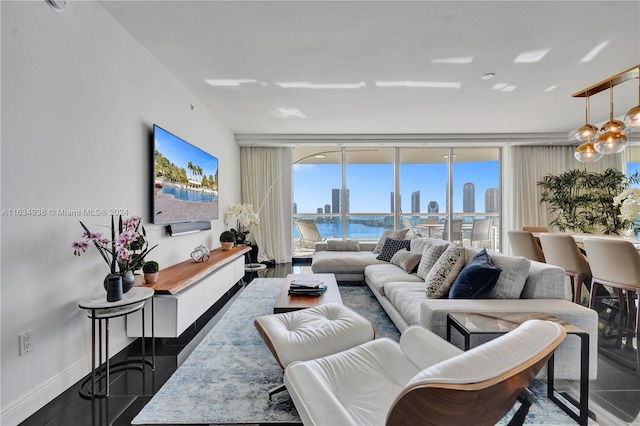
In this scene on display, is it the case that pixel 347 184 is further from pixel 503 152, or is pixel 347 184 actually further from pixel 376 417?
pixel 376 417

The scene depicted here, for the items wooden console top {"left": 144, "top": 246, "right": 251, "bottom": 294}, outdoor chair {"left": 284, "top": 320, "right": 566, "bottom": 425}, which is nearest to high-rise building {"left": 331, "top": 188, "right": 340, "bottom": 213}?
wooden console top {"left": 144, "top": 246, "right": 251, "bottom": 294}

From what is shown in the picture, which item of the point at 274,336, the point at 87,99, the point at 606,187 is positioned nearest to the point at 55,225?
the point at 87,99

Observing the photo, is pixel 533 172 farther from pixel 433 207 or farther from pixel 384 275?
pixel 384 275

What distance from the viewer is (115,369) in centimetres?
209

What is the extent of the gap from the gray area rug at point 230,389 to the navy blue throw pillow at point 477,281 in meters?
0.63

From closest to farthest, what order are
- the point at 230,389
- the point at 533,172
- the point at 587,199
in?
the point at 230,389
the point at 587,199
the point at 533,172

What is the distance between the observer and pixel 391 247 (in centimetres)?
425

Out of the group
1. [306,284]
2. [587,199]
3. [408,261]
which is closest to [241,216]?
[306,284]

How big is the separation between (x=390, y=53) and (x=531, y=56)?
1373mm

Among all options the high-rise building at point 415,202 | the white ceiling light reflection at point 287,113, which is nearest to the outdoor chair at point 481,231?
the high-rise building at point 415,202

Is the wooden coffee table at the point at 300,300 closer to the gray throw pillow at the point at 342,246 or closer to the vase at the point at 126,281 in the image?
the vase at the point at 126,281

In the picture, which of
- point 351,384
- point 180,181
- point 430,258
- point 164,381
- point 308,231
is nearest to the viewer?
point 351,384

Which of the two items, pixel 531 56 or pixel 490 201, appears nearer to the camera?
pixel 531 56

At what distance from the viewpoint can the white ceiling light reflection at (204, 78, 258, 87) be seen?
3.34m
